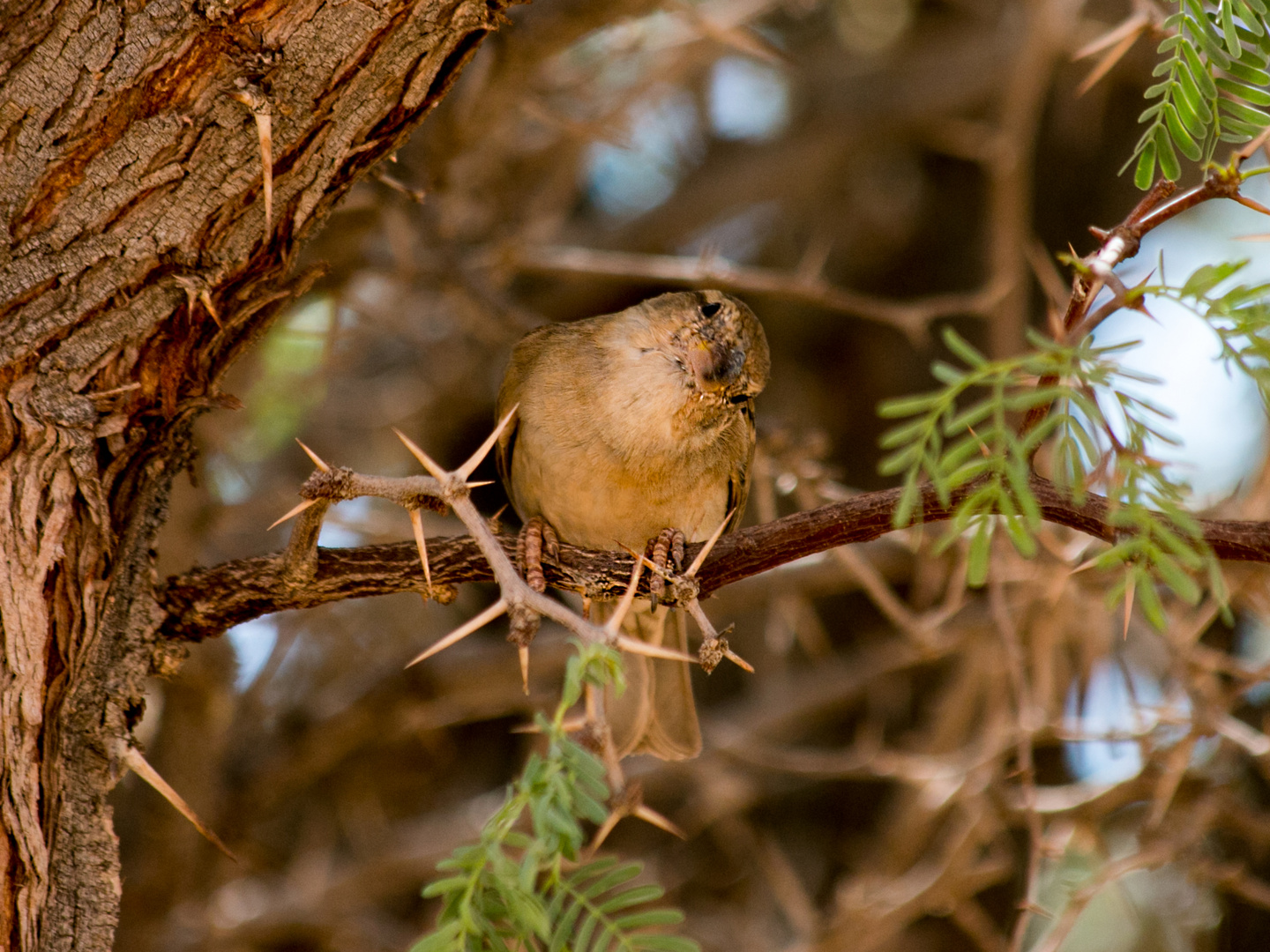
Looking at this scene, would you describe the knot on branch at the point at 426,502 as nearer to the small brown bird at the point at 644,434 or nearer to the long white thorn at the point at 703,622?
the long white thorn at the point at 703,622

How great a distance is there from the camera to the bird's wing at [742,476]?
3.56 meters

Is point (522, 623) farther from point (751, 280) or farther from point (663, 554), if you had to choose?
point (751, 280)

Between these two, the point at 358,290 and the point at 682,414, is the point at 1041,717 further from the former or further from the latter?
the point at 358,290

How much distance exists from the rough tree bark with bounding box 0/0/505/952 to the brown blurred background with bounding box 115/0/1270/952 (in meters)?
0.66

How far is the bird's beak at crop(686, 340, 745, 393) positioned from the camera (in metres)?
3.18

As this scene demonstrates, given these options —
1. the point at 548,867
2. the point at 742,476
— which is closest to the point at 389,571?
the point at 548,867

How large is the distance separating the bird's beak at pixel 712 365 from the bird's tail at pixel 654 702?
0.67m

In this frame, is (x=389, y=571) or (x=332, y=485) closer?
(x=332, y=485)

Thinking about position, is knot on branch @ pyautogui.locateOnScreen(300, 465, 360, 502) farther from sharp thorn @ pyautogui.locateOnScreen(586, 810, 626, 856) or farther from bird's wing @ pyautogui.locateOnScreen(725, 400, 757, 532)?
bird's wing @ pyautogui.locateOnScreen(725, 400, 757, 532)

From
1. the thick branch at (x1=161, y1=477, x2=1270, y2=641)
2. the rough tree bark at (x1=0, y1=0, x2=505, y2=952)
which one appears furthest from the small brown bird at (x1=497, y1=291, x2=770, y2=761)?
the rough tree bark at (x1=0, y1=0, x2=505, y2=952)

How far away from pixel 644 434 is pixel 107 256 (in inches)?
61.7

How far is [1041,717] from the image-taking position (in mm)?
3945

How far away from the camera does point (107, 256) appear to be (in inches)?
81.8

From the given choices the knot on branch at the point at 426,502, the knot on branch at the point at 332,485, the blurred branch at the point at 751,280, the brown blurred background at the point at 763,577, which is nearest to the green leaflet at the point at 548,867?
the knot on branch at the point at 426,502
